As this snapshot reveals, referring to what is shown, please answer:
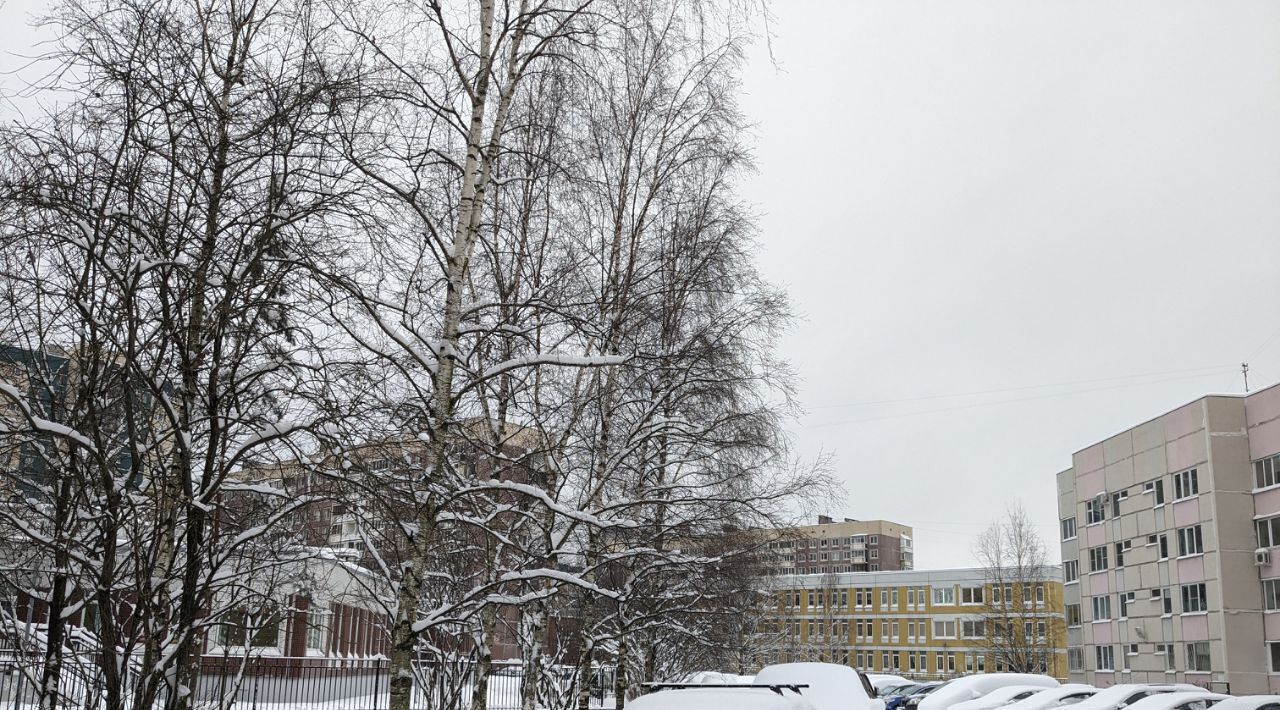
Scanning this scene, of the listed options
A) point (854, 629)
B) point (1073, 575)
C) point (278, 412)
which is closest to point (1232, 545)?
point (1073, 575)

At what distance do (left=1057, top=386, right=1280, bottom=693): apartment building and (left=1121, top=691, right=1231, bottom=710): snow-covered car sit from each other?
14.3 m

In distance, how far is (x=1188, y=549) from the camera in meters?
40.5

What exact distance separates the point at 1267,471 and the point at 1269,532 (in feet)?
7.24

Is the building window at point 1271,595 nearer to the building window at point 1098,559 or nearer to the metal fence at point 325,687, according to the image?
the building window at point 1098,559

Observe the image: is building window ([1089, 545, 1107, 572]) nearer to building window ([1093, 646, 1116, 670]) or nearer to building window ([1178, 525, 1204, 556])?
building window ([1093, 646, 1116, 670])

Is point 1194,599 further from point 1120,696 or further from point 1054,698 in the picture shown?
point 1120,696

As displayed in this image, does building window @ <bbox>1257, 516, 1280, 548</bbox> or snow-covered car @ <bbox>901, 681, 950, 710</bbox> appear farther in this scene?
snow-covered car @ <bbox>901, 681, 950, 710</bbox>

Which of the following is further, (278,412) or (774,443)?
(774,443)

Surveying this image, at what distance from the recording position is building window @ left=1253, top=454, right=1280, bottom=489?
37.1 meters

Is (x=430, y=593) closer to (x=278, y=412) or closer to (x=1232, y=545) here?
(x=278, y=412)

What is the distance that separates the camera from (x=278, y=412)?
21.5 feet

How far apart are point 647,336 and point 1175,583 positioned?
34088 millimetres

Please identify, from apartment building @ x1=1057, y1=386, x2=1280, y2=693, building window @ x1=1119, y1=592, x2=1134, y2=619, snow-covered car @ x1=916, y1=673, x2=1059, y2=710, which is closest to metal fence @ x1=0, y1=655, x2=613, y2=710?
snow-covered car @ x1=916, y1=673, x2=1059, y2=710

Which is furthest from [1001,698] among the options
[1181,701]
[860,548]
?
[860,548]
